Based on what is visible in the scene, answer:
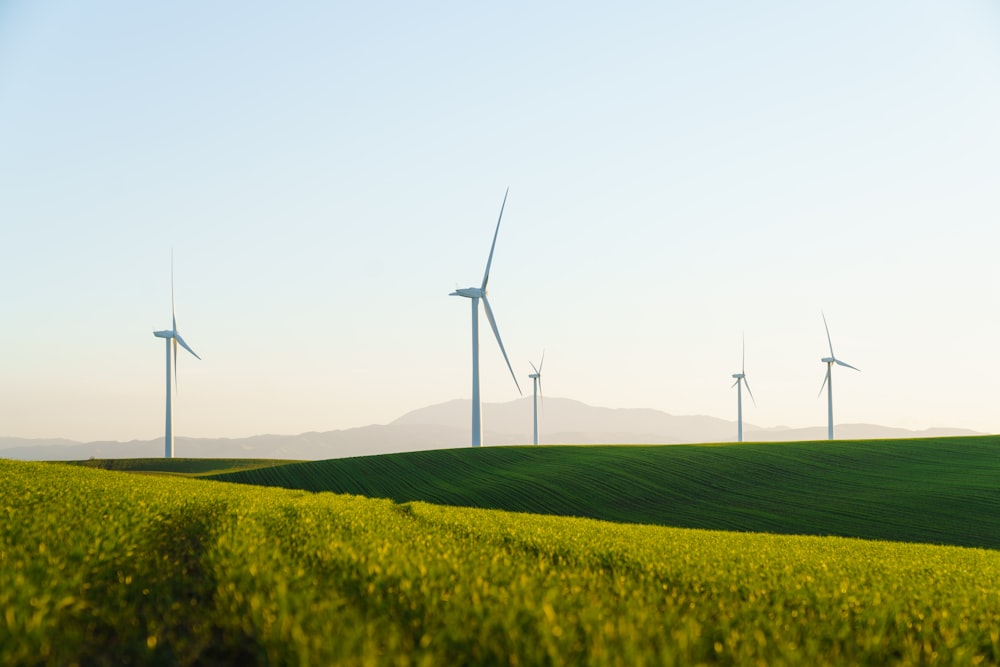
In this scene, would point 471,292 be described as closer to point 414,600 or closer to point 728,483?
point 728,483

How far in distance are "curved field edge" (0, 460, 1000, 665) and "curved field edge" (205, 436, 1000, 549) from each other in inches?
1007

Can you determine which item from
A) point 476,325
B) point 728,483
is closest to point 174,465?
point 476,325

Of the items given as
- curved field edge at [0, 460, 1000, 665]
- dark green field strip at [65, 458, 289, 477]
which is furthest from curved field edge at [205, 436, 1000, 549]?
curved field edge at [0, 460, 1000, 665]


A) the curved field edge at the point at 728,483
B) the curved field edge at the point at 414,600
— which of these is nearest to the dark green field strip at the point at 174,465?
the curved field edge at the point at 728,483

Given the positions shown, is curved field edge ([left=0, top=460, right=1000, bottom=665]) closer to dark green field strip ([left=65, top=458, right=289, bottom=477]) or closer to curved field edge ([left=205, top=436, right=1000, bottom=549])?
curved field edge ([left=205, top=436, right=1000, bottom=549])

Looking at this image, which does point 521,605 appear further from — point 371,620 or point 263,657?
point 263,657

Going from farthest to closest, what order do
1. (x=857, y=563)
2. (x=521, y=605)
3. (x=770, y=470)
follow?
(x=770, y=470), (x=857, y=563), (x=521, y=605)

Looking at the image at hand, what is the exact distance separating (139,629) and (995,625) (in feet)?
30.7

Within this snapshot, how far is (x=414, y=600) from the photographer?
657cm

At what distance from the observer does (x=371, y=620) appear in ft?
19.7

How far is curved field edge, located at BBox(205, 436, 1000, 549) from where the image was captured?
116 ft

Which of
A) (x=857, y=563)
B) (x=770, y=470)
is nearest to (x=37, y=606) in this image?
(x=857, y=563)

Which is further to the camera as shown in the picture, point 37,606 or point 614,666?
point 37,606

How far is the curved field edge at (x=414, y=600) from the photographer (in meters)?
5.47
